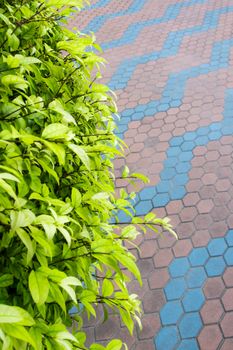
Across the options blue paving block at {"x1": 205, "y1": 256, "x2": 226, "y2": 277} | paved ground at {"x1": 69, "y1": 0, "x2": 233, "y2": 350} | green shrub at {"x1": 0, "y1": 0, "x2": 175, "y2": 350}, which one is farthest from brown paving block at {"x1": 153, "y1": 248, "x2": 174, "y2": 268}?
green shrub at {"x1": 0, "y1": 0, "x2": 175, "y2": 350}

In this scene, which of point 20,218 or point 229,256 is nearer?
point 20,218

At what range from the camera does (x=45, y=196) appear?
1.43 metres

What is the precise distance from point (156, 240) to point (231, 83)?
369 cm

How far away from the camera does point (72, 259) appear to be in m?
1.47

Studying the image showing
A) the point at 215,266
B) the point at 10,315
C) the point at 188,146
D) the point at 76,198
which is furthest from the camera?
the point at 188,146

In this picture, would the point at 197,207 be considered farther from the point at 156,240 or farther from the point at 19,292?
the point at 19,292

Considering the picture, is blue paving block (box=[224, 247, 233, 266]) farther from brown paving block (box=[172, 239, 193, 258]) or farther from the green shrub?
the green shrub

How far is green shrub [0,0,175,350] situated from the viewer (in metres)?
1.17

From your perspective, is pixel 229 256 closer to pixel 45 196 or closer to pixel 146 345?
pixel 146 345

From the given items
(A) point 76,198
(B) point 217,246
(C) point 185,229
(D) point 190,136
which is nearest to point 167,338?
(B) point 217,246

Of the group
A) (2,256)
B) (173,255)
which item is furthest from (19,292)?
(173,255)

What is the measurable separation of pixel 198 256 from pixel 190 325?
738mm

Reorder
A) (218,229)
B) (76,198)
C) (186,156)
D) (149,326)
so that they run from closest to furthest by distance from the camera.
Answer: (76,198)
(149,326)
(218,229)
(186,156)

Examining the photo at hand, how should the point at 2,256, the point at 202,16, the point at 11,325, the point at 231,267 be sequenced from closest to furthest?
Answer: the point at 11,325
the point at 2,256
the point at 231,267
the point at 202,16
